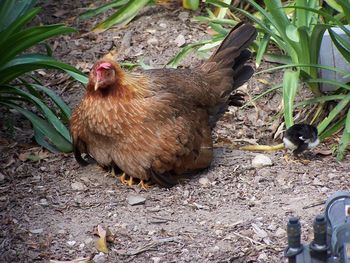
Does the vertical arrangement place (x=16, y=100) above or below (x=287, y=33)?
below

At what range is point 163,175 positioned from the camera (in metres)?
6.01

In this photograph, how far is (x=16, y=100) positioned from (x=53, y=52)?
37.3 inches

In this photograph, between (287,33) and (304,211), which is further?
(287,33)

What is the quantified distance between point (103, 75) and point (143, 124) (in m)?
0.43

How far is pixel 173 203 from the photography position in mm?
5859

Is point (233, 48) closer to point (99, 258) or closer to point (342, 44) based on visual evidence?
point (342, 44)

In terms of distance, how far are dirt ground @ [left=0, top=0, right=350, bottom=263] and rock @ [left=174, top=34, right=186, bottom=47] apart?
2.51 feet

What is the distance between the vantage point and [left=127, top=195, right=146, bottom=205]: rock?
586 cm

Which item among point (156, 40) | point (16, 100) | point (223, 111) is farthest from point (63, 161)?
point (156, 40)

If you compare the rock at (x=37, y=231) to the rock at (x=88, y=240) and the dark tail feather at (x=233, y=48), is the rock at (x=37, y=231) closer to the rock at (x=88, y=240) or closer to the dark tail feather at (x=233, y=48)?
the rock at (x=88, y=240)

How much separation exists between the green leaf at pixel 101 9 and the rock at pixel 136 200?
2.35m

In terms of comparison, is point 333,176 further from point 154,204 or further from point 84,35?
point 84,35

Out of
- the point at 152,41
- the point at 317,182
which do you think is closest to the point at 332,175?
the point at 317,182

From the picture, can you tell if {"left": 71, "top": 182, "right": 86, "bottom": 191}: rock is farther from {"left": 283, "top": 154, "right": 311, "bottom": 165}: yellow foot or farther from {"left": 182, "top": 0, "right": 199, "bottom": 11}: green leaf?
{"left": 182, "top": 0, "right": 199, "bottom": 11}: green leaf
